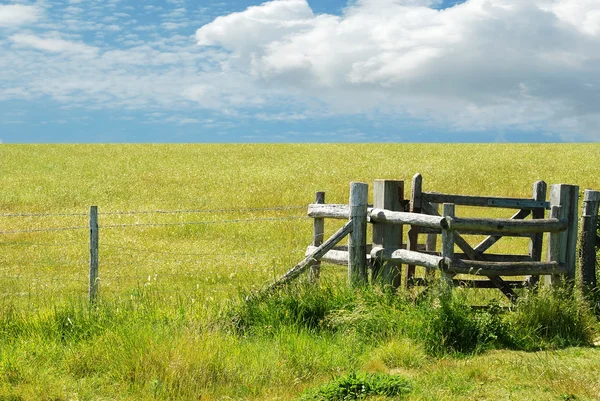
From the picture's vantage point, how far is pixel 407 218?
954 centimetres

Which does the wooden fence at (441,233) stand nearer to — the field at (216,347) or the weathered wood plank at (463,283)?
the weathered wood plank at (463,283)

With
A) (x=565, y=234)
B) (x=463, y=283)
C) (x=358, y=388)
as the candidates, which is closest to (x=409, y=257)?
→ (x=463, y=283)

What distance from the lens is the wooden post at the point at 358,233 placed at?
9.78m

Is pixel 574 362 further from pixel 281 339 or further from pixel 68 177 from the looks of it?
pixel 68 177

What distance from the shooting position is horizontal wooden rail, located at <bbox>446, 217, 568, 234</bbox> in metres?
9.14

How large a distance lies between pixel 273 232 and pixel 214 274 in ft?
18.0

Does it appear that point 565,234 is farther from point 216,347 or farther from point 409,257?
point 216,347

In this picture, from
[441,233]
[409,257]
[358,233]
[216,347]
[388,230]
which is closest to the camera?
[216,347]

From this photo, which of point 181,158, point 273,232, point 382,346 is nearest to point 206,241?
point 273,232

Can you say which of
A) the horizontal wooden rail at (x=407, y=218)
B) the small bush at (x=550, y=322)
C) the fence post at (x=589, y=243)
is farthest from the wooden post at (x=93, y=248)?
the fence post at (x=589, y=243)

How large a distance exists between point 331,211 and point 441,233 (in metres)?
1.90

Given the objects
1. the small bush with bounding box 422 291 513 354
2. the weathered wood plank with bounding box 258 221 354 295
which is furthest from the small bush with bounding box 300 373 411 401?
the weathered wood plank with bounding box 258 221 354 295

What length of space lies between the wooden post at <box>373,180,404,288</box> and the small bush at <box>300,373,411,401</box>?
3.26m

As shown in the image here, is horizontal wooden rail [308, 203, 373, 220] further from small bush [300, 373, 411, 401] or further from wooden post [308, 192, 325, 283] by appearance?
small bush [300, 373, 411, 401]
